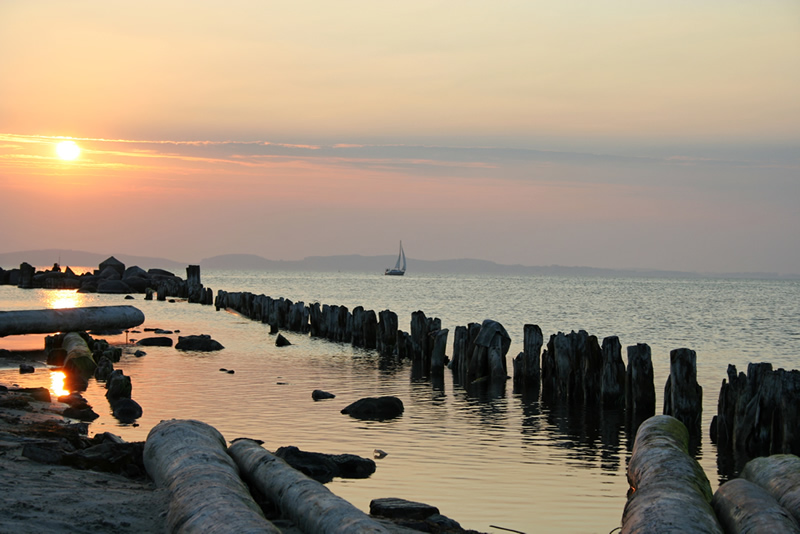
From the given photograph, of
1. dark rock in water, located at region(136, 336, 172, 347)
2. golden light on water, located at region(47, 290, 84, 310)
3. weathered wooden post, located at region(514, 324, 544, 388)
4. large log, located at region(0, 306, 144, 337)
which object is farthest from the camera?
golden light on water, located at region(47, 290, 84, 310)

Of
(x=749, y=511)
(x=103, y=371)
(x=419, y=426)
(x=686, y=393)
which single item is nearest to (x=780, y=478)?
(x=749, y=511)

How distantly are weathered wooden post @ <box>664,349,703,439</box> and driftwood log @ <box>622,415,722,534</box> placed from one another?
317 centimetres

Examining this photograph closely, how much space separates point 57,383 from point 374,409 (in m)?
7.48

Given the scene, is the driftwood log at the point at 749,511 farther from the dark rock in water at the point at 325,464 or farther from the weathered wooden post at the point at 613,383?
the weathered wooden post at the point at 613,383

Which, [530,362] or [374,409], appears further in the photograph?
[530,362]

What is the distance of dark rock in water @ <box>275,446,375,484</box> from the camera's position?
10.3 meters

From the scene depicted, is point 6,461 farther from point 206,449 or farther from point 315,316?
point 315,316

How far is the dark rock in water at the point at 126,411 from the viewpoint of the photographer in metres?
13.8

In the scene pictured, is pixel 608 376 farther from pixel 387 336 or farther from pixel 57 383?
pixel 57 383

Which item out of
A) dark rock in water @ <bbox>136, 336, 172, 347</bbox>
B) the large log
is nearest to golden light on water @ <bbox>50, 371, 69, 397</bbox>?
the large log

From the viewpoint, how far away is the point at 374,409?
1507 cm

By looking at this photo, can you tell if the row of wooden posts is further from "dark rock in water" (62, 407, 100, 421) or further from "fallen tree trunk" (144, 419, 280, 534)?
"dark rock in water" (62, 407, 100, 421)

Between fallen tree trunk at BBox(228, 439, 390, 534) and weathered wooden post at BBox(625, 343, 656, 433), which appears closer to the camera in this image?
fallen tree trunk at BBox(228, 439, 390, 534)

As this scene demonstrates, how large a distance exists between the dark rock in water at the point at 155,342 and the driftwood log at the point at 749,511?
21801 millimetres
